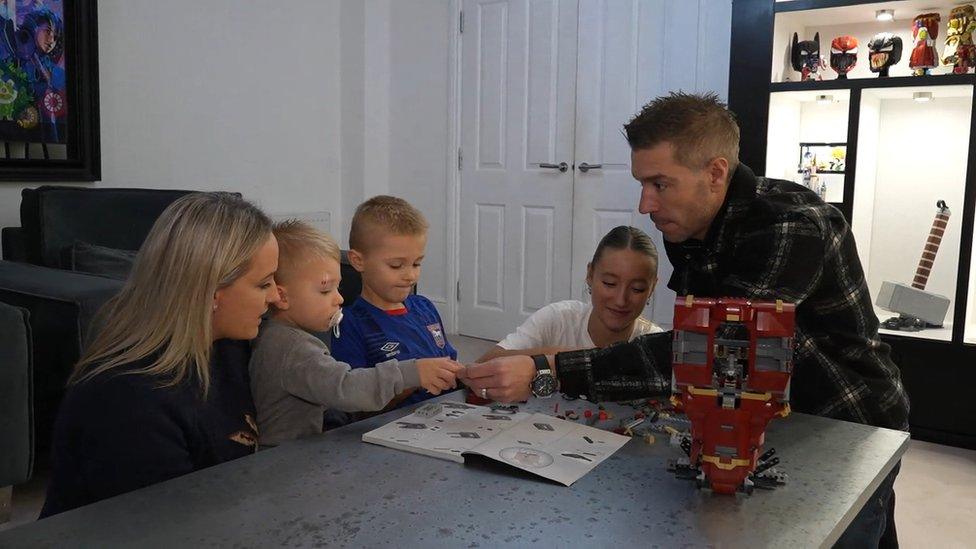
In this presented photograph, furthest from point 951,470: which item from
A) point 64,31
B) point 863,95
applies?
point 64,31

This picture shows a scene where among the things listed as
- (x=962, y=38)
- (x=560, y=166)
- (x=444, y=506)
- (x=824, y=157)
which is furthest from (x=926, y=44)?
(x=444, y=506)

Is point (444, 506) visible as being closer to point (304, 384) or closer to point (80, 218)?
point (304, 384)

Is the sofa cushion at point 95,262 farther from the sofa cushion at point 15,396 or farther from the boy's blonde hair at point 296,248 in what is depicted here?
the boy's blonde hair at point 296,248

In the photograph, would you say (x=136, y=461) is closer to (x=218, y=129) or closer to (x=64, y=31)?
(x=64, y=31)

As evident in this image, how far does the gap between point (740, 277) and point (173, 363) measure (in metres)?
0.92

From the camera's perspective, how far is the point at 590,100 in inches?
175

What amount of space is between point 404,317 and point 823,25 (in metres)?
2.55

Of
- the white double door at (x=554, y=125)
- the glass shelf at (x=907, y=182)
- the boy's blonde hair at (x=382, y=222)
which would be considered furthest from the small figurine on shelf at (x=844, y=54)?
the boy's blonde hair at (x=382, y=222)

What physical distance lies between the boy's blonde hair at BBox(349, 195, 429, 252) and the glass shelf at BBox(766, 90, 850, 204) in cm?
205

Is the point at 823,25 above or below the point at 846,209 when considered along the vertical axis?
above

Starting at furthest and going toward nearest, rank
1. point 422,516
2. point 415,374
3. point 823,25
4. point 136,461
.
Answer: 1. point 823,25
2. point 415,374
3. point 136,461
4. point 422,516

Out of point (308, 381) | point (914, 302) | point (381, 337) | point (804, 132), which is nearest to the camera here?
point (308, 381)

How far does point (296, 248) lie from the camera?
145 cm

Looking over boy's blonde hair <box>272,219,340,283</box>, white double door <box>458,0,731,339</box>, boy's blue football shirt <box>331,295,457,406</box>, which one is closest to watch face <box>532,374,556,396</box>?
boy's blue football shirt <box>331,295,457,406</box>
